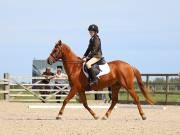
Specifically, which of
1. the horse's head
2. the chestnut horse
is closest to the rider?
the chestnut horse

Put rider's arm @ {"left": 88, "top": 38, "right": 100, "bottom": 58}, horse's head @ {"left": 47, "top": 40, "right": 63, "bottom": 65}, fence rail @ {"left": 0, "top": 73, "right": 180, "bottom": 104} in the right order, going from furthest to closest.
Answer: fence rail @ {"left": 0, "top": 73, "right": 180, "bottom": 104} < horse's head @ {"left": 47, "top": 40, "right": 63, "bottom": 65} < rider's arm @ {"left": 88, "top": 38, "right": 100, "bottom": 58}

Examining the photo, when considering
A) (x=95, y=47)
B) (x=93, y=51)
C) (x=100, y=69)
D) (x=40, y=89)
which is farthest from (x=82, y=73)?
(x=40, y=89)

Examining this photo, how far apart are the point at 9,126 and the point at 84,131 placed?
1.95 m

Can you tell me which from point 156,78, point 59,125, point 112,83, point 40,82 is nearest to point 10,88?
point 40,82

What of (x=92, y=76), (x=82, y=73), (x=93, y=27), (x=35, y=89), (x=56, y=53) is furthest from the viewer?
(x=35, y=89)

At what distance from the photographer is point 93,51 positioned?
1614cm

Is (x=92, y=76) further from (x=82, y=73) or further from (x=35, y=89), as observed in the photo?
(x=35, y=89)

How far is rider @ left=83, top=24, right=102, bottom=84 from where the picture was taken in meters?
16.0

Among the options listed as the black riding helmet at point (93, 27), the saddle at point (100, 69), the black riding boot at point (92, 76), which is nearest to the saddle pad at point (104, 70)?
the saddle at point (100, 69)

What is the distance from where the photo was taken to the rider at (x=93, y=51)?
52.6 ft

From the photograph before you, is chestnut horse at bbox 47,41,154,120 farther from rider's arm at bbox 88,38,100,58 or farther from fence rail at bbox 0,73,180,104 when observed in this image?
fence rail at bbox 0,73,180,104

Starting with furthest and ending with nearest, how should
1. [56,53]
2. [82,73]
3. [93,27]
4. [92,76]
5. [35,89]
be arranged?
[35,89]
[56,53]
[82,73]
[92,76]
[93,27]

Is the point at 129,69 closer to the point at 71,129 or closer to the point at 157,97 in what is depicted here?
the point at 71,129

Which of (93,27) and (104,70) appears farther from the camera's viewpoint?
(104,70)
